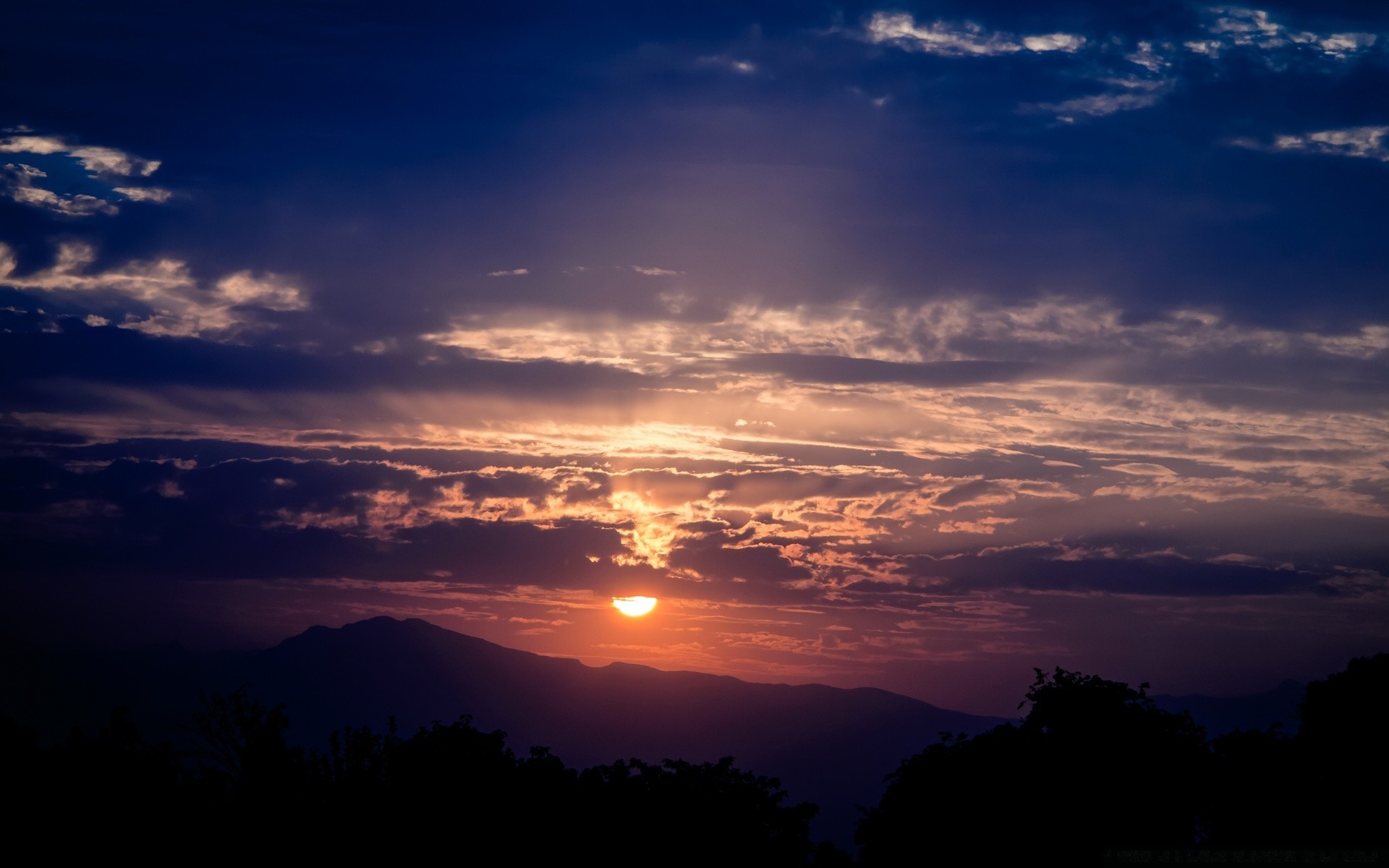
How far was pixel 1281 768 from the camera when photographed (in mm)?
55531

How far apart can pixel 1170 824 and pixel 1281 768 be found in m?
6.96

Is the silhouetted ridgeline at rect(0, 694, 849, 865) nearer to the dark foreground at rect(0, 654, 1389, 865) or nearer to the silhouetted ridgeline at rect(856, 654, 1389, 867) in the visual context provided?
the dark foreground at rect(0, 654, 1389, 865)

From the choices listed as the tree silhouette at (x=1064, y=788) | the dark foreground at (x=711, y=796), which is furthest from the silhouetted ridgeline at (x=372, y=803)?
the tree silhouette at (x=1064, y=788)

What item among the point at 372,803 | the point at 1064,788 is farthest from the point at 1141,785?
the point at 372,803

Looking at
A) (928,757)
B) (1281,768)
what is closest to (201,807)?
(928,757)

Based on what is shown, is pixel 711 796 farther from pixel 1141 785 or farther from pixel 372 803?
pixel 1141 785

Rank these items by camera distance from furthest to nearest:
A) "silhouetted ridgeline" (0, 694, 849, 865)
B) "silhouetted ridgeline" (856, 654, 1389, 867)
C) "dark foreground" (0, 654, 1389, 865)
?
1. "silhouetted ridgeline" (856, 654, 1389, 867)
2. "dark foreground" (0, 654, 1389, 865)
3. "silhouetted ridgeline" (0, 694, 849, 865)

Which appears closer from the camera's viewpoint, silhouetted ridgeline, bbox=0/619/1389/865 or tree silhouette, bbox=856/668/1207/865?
silhouetted ridgeline, bbox=0/619/1389/865

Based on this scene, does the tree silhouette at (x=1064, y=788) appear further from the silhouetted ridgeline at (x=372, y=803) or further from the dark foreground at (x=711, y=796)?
the silhouetted ridgeline at (x=372, y=803)

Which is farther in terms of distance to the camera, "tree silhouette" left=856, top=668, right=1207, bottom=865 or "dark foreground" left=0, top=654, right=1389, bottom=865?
"tree silhouette" left=856, top=668, right=1207, bottom=865

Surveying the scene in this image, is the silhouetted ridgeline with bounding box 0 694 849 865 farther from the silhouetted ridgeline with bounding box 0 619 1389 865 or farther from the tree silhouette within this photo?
the tree silhouette

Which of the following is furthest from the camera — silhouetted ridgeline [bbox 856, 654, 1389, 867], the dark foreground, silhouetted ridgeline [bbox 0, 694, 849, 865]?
silhouetted ridgeline [bbox 856, 654, 1389, 867]

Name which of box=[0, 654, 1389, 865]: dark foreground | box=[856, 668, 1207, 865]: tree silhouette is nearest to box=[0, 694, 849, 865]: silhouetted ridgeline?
box=[0, 654, 1389, 865]: dark foreground

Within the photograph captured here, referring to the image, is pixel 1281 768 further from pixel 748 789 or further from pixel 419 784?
pixel 419 784
